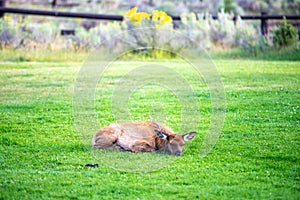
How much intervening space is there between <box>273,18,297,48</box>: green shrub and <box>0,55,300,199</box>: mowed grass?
3.44 m

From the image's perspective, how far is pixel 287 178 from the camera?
6.64m

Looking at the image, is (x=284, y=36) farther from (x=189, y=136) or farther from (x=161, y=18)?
(x=189, y=136)

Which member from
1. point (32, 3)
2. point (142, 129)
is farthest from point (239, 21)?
point (32, 3)

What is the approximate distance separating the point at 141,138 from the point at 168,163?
77 cm

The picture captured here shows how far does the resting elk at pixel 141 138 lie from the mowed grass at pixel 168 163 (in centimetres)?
23

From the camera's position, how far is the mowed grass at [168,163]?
625 centimetres

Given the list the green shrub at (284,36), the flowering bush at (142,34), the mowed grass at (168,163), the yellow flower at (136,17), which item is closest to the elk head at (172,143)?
the mowed grass at (168,163)

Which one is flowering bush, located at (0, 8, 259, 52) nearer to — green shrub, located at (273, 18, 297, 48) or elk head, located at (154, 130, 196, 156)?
green shrub, located at (273, 18, 297, 48)

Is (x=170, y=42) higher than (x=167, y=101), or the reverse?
(x=170, y=42)

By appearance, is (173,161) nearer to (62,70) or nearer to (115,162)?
(115,162)

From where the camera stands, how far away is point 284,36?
16.5 meters

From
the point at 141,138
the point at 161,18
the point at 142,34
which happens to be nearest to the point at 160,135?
the point at 141,138

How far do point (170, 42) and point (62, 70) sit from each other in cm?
300

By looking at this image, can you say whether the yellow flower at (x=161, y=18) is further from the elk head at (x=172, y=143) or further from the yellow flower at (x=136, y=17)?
the elk head at (x=172, y=143)
